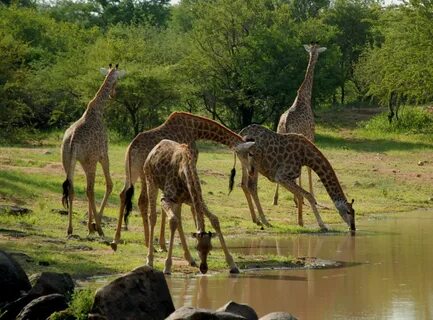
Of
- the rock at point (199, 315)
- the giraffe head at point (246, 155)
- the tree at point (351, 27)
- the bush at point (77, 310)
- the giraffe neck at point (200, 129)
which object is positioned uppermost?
the tree at point (351, 27)

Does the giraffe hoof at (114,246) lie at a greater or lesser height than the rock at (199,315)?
lesser

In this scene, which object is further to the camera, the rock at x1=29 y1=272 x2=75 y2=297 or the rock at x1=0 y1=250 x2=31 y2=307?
the rock at x1=0 y1=250 x2=31 y2=307

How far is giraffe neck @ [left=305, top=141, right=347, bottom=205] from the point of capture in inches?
725

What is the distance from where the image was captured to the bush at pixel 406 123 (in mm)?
43094

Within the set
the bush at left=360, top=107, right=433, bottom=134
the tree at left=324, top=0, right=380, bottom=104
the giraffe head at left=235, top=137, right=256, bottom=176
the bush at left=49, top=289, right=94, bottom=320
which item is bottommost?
the bush at left=360, top=107, right=433, bottom=134

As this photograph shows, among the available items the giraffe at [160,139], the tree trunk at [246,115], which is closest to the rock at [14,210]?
the giraffe at [160,139]

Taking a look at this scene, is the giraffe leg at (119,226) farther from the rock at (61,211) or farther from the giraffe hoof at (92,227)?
the rock at (61,211)

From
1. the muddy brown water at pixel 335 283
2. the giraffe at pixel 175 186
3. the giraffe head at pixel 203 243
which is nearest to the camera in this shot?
the muddy brown water at pixel 335 283

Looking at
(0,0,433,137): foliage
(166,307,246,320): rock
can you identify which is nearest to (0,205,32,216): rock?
(166,307,246,320): rock

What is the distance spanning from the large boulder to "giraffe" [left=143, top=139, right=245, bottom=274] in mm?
1937

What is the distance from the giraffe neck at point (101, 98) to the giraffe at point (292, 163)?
269cm

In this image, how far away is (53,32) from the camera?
170ft

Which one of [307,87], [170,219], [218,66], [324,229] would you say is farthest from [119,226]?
[218,66]

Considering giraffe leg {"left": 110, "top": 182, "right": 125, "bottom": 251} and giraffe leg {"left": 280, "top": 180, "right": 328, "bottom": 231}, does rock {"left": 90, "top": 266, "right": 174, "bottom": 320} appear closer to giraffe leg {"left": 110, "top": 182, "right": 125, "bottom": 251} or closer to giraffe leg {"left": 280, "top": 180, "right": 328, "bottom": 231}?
giraffe leg {"left": 110, "top": 182, "right": 125, "bottom": 251}
